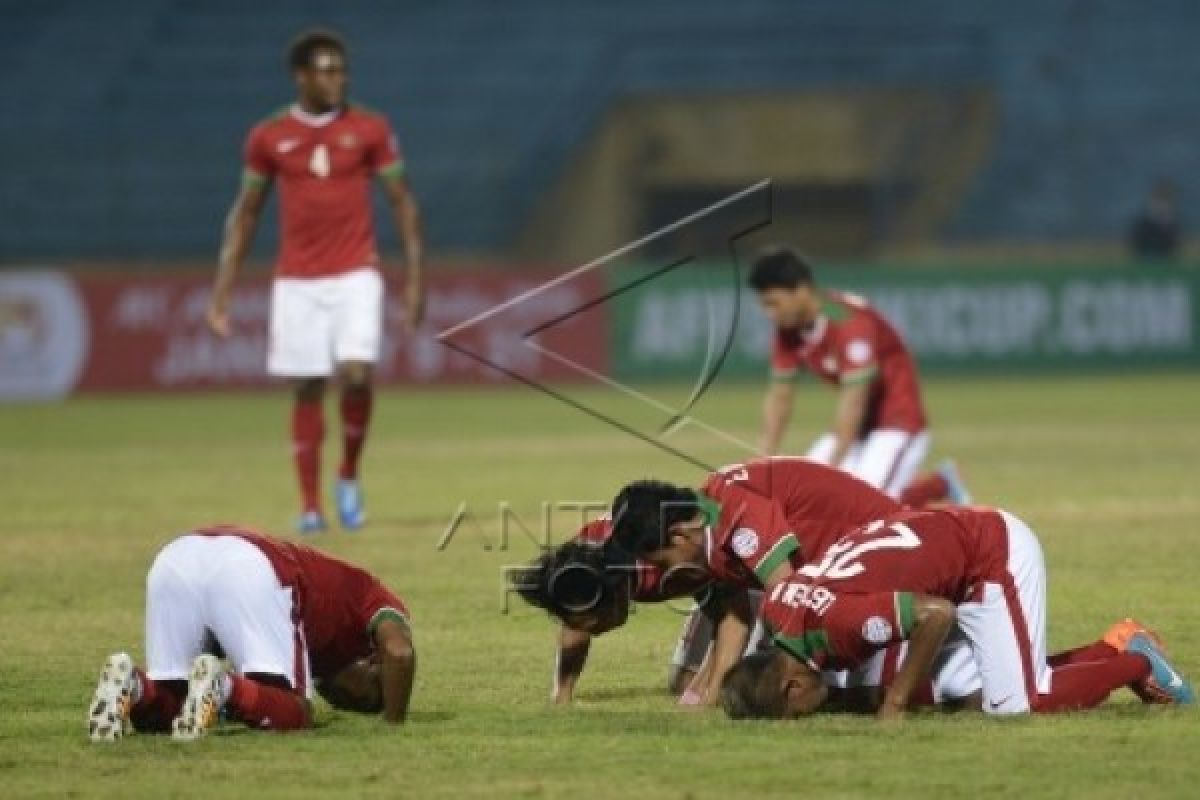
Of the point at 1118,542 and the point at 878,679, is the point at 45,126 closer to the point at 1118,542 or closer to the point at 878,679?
the point at 1118,542

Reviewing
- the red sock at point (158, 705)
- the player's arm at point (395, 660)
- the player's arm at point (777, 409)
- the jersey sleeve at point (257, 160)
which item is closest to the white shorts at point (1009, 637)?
the player's arm at point (395, 660)

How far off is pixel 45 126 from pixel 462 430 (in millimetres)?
12474

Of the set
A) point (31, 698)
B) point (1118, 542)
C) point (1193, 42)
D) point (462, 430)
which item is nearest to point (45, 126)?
point (462, 430)

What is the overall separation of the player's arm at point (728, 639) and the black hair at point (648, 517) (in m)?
0.45

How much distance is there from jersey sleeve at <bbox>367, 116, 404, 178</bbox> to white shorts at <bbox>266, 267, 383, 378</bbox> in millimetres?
619

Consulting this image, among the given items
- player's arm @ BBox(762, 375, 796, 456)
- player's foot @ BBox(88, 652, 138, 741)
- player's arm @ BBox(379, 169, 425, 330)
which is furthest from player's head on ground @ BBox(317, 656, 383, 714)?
player's arm @ BBox(379, 169, 425, 330)

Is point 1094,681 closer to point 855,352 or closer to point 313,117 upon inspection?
point 855,352

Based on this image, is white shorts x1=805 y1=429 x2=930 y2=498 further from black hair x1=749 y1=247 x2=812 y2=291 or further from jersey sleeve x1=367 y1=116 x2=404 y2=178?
jersey sleeve x1=367 y1=116 x2=404 y2=178

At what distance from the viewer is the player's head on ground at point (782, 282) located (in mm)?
13500

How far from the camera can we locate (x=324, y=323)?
1552cm

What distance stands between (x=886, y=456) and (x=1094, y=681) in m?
5.98

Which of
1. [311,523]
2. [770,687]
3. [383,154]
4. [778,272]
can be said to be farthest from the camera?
[383,154]

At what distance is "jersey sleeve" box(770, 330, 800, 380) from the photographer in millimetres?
14234

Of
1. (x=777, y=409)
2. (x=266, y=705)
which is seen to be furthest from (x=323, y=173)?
(x=266, y=705)
